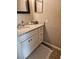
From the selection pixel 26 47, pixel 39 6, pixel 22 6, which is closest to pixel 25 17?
pixel 22 6

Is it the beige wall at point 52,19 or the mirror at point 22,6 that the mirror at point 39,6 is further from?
the mirror at point 22,6

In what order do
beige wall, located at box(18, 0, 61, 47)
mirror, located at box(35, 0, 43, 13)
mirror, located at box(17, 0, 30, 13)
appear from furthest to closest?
mirror, located at box(35, 0, 43, 13)
beige wall, located at box(18, 0, 61, 47)
mirror, located at box(17, 0, 30, 13)

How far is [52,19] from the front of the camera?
15.8 ft

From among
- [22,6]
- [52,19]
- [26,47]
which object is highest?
[22,6]

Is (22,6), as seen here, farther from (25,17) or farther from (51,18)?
(51,18)

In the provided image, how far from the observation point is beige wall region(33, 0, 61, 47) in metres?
4.59

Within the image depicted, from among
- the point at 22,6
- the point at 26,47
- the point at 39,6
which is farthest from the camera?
the point at 39,6

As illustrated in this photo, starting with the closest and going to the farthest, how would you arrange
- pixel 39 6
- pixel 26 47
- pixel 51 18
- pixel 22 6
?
pixel 26 47
pixel 22 6
pixel 51 18
pixel 39 6

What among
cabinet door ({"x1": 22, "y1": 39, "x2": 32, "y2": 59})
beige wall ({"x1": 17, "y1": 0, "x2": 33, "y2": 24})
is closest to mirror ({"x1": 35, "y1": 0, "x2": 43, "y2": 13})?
beige wall ({"x1": 17, "y1": 0, "x2": 33, "y2": 24})

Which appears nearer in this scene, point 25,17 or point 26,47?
point 26,47

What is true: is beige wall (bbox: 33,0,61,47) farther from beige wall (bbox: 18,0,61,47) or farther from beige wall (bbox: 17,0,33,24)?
beige wall (bbox: 17,0,33,24)
